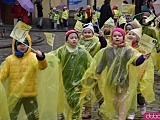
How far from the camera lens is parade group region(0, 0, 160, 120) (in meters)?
5.27

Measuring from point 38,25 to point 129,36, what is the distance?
58.7ft

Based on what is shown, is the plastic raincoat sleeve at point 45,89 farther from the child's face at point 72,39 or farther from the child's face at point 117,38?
the child's face at point 117,38

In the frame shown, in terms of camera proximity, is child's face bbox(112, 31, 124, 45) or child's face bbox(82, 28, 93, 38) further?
child's face bbox(82, 28, 93, 38)

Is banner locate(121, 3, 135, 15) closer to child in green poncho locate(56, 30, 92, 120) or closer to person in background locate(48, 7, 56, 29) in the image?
child in green poncho locate(56, 30, 92, 120)

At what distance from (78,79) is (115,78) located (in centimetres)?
52

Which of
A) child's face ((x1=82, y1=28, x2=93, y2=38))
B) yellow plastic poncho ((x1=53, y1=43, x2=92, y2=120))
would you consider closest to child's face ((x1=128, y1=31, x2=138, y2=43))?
child's face ((x1=82, y1=28, x2=93, y2=38))

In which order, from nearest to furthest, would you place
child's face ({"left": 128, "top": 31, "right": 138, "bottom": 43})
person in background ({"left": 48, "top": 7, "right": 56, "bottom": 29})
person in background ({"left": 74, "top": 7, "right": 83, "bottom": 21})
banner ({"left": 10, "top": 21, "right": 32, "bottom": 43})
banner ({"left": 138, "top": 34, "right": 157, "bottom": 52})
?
banner ({"left": 10, "top": 21, "right": 32, "bottom": 43}) < banner ({"left": 138, "top": 34, "right": 157, "bottom": 52}) < child's face ({"left": 128, "top": 31, "right": 138, "bottom": 43}) < person in background ({"left": 48, "top": 7, "right": 56, "bottom": 29}) < person in background ({"left": 74, "top": 7, "right": 83, "bottom": 21})

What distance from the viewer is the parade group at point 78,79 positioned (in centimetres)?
527

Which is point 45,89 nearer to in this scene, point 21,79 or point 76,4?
point 21,79

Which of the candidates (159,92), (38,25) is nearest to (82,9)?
(38,25)

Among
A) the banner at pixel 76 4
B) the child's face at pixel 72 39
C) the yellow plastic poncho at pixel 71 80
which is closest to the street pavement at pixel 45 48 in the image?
the yellow plastic poncho at pixel 71 80

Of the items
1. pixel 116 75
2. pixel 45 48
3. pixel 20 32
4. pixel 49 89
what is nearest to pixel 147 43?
pixel 116 75

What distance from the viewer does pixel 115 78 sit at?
5684mm

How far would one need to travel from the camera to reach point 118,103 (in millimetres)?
5746
